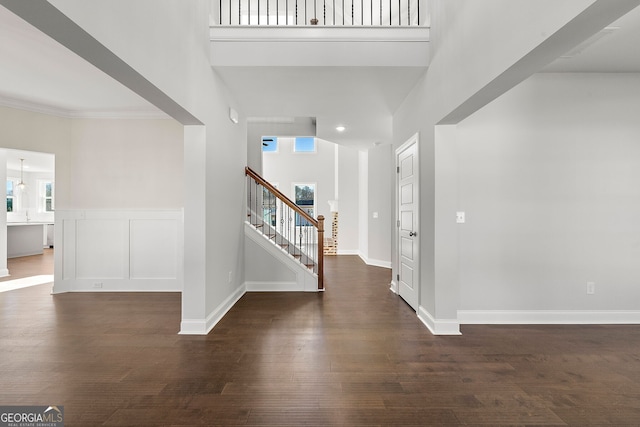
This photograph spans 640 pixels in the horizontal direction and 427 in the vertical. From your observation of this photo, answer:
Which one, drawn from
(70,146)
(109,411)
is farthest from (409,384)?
(70,146)

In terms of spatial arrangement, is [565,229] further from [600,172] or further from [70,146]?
[70,146]

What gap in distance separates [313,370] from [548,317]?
2813mm

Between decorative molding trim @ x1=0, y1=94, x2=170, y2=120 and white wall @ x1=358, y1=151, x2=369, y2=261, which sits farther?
white wall @ x1=358, y1=151, x2=369, y2=261

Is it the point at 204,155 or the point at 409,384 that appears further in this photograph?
the point at 204,155

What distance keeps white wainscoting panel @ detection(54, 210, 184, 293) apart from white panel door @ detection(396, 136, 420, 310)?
3.46 m

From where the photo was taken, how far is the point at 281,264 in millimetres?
4582

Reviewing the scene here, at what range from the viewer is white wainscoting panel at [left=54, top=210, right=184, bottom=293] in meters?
4.50

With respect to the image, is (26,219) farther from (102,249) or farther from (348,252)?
(348,252)

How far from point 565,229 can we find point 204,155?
160 inches

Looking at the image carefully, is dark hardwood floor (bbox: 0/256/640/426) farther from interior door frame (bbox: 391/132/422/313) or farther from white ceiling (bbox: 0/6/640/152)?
white ceiling (bbox: 0/6/640/152)

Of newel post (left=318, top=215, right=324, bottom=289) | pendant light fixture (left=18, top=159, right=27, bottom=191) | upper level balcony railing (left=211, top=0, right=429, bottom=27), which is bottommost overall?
newel post (left=318, top=215, right=324, bottom=289)

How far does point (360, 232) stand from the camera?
848 cm

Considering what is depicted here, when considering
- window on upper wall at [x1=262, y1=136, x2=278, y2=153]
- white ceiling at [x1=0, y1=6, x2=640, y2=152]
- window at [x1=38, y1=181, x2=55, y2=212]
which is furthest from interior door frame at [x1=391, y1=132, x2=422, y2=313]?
window at [x1=38, y1=181, x2=55, y2=212]

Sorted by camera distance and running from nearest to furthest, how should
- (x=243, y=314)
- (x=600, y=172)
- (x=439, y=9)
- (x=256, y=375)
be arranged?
(x=256, y=375) < (x=439, y=9) < (x=600, y=172) < (x=243, y=314)
